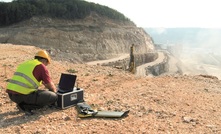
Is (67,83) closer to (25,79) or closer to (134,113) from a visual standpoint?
(25,79)

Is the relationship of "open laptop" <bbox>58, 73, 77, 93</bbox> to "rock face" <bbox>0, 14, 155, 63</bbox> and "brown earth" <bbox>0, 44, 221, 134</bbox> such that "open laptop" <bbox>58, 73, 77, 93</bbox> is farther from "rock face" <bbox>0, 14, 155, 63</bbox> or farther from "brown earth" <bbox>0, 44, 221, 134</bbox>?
"rock face" <bbox>0, 14, 155, 63</bbox>

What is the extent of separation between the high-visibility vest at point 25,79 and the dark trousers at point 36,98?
Result: 0.46 feet

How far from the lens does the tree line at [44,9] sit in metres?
54.5

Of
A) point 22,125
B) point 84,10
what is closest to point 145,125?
point 22,125

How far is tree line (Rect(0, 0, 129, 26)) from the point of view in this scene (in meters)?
54.5

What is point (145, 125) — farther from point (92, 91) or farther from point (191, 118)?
point (92, 91)

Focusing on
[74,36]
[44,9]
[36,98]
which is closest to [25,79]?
[36,98]

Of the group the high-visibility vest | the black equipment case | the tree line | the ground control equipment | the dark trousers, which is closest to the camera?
the high-visibility vest

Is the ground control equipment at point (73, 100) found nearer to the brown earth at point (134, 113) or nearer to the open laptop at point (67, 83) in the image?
the open laptop at point (67, 83)

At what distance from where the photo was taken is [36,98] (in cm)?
696

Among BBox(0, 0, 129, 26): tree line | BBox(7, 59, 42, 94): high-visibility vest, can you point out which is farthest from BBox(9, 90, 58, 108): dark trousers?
BBox(0, 0, 129, 26): tree line

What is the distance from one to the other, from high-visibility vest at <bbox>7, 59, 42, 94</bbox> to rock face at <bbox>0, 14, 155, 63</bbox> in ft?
114

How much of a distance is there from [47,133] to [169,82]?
7680 mm

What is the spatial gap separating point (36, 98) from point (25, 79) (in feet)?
1.87
